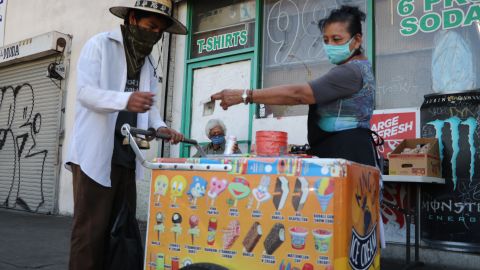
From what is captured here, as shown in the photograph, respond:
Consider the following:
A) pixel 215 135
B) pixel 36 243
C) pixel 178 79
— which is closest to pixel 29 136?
pixel 178 79

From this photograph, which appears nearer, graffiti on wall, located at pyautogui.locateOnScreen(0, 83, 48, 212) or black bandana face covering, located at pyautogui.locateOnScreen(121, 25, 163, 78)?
black bandana face covering, located at pyautogui.locateOnScreen(121, 25, 163, 78)

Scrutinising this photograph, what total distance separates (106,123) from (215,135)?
3.88m

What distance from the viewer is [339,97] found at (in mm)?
2270

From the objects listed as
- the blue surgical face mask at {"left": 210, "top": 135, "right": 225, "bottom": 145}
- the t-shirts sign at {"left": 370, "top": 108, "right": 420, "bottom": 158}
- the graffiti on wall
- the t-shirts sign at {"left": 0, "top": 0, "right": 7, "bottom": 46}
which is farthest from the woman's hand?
the t-shirts sign at {"left": 0, "top": 0, "right": 7, "bottom": 46}

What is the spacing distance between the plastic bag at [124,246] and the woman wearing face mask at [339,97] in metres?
0.79

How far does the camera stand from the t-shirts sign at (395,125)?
16.5 ft

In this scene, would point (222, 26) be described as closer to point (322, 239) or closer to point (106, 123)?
point (106, 123)

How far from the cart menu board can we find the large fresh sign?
3.52 metres

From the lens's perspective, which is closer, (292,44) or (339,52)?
(339,52)

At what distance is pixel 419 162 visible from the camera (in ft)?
13.9

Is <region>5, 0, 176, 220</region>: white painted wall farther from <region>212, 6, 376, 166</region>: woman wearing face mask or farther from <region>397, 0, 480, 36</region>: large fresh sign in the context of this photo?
<region>212, 6, 376, 166</region>: woman wearing face mask

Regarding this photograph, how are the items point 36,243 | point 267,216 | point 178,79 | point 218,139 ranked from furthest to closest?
point 178,79
point 218,139
point 36,243
point 267,216

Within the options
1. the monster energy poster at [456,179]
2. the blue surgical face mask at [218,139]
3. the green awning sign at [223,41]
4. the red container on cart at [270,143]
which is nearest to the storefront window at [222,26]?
the green awning sign at [223,41]

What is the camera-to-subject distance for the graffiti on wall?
934cm
